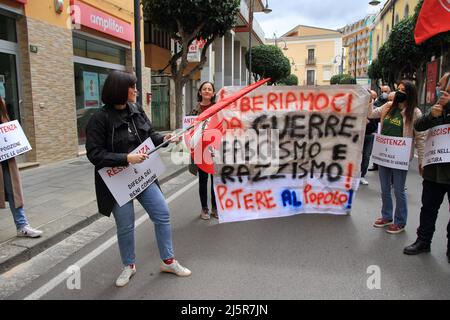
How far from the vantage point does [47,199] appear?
6031mm

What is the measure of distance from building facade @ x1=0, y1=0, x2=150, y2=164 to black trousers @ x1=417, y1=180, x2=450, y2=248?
26.9ft

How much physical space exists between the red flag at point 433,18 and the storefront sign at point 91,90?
379 inches

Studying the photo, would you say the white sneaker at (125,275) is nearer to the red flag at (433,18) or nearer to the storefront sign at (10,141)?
the storefront sign at (10,141)

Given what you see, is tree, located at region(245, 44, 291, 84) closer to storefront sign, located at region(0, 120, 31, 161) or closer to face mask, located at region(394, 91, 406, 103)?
face mask, located at region(394, 91, 406, 103)

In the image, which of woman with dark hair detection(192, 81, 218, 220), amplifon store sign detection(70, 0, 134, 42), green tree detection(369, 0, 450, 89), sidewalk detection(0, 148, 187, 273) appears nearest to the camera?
sidewalk detection(0, 148, 187, 273)

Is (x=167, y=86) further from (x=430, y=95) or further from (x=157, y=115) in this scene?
(x=430, y=95)

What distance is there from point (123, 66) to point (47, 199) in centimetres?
831

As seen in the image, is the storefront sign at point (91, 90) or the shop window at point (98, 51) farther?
the storefront sign at point (91, 90)

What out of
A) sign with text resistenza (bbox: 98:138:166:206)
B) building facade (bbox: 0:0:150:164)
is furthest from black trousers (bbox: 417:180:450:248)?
building facade (bbox: 0:0:150:164)

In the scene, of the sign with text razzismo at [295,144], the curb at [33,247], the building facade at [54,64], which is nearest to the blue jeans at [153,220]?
the sign with text razzismo at [295,144]

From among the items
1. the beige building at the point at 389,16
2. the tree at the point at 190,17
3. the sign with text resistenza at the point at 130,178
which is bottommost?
the sign with text resistenza at the point at 130,178

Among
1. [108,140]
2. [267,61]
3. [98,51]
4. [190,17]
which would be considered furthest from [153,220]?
[267,61]

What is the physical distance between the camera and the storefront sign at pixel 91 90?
11547mm

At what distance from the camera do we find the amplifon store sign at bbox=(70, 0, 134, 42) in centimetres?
998
